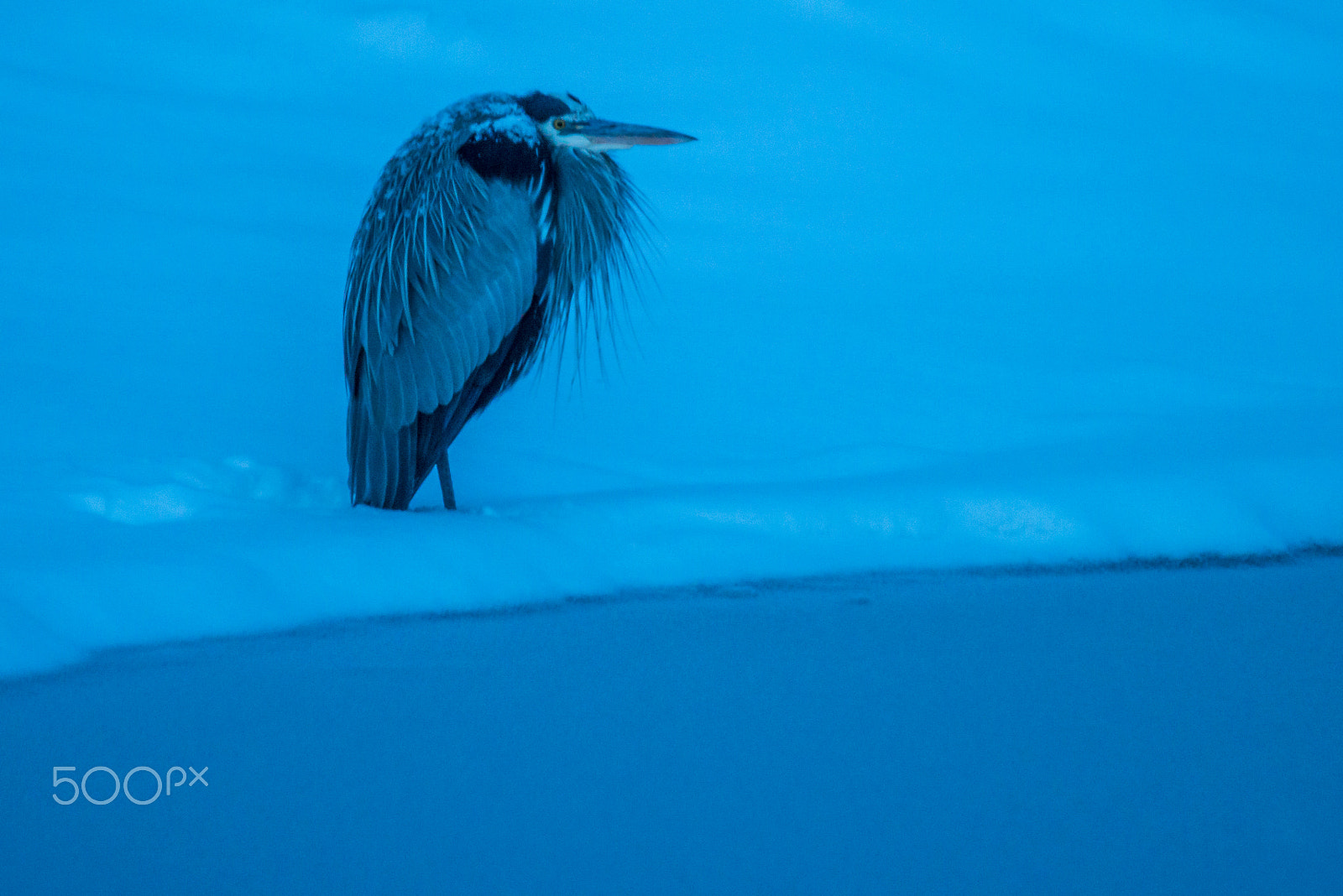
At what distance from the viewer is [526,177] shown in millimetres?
1829

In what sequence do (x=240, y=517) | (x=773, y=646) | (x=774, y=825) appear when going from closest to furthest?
(x=774, y=825)
(x=773, y=646)
(x=240, y=517)

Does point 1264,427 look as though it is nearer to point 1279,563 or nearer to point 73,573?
point 1279,563

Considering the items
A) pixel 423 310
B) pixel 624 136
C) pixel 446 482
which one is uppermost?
pixel 624 136

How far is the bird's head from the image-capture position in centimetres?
187

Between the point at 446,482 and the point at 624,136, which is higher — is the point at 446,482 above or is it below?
below

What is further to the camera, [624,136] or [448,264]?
[624,136]

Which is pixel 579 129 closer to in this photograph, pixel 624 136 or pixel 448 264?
pixel 624 136

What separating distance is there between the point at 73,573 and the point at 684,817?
89cm

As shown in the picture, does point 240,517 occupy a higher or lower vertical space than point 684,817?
higher

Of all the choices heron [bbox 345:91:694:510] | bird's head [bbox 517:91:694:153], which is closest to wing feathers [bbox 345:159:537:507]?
heron [bbox 345:91:694:510]

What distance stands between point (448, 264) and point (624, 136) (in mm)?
421

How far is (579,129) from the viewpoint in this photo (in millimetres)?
1896

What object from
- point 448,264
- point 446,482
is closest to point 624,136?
point 448,264

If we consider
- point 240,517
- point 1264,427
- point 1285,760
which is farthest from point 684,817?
point 1264,427
